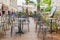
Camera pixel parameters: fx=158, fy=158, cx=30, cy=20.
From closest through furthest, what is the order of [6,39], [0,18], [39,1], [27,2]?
[6,39] < [0,18] < [39,1] < [27,2]

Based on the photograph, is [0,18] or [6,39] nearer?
[6,39]

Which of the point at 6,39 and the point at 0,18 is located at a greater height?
the point at 0,18

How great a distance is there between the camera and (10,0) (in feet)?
25.6

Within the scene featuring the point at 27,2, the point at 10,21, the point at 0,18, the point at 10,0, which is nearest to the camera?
the point at 0,18

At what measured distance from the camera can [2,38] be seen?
491cm

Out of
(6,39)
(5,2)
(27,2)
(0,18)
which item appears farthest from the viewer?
(27,2)

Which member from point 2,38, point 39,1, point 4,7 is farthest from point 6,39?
point 39,1

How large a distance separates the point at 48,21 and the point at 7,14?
1864mm

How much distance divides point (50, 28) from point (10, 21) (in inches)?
67.9

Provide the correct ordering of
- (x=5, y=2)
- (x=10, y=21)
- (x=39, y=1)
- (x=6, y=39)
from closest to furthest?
1. (x=6, y=39)
2. (x=10, y=21)
3. (x=5, y=2)
4. (x=39, y=1)

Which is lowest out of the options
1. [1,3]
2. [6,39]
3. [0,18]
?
[6,39]

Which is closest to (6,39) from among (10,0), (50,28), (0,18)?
(0,18)

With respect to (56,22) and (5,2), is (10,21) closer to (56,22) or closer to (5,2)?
(5,2)

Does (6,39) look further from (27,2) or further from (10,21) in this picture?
(27,2)
